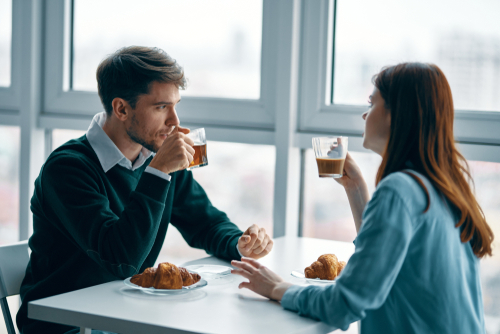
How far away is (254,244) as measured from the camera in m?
1.63

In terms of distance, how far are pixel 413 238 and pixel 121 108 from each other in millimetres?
1034

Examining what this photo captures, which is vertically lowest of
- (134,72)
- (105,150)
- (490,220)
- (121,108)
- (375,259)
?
(490,220)

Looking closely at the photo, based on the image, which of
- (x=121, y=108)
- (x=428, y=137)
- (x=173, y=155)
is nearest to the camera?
(x=428, y=137)

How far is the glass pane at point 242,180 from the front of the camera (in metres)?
2.43

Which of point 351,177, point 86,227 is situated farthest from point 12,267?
point 351,177

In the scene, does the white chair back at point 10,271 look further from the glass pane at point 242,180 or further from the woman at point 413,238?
the glass pane at point 242,180

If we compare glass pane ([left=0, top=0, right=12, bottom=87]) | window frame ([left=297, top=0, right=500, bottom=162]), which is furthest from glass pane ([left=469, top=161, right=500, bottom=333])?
glass pane ([left=0, top=0, right=12, bottom=87])

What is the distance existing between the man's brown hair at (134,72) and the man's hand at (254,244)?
54cm

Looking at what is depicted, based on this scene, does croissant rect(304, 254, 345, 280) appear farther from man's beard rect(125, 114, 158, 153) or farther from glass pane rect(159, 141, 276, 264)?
glass pane rect(159, 141, 276, 264)

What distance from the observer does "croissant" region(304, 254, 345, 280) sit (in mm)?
1401

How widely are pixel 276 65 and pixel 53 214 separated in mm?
1139

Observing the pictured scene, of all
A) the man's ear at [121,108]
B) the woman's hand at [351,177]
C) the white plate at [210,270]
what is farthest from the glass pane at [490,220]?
the man's ear at [121,108]

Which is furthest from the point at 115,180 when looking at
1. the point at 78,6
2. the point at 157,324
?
the point at 78,6

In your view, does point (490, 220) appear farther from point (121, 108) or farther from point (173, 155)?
point (121, 108)
